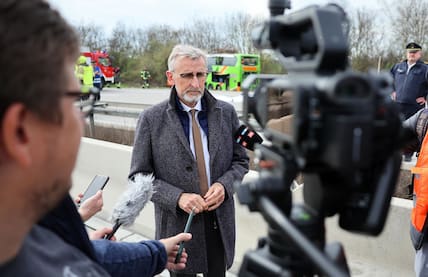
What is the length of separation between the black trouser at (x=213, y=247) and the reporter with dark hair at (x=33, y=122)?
1695 millimetres

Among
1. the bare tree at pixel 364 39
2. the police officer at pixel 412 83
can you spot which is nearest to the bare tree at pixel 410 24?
the bare tree at pixel 364 39

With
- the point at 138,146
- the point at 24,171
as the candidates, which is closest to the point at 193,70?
the point at 138,146

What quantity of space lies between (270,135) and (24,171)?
22.8 inches

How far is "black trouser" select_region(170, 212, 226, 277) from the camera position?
2725mm

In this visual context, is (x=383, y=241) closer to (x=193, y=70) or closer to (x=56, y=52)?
(x=193, y=70)

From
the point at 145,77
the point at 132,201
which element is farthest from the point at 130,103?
the point at 145,77

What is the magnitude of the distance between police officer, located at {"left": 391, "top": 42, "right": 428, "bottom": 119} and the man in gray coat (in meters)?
6.09

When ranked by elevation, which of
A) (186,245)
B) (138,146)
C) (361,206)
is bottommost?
(186,245)

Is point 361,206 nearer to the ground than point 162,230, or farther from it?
farther from it

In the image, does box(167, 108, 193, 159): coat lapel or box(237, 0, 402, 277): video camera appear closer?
box(237, 0, 402, 277): video camera

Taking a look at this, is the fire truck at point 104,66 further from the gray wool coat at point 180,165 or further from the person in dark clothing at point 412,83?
the gray wool coat at point 180,165

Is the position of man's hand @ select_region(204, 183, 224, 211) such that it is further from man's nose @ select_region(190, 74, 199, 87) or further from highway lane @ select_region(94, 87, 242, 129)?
highway lane @ select_region(94, 87, 242, 129)

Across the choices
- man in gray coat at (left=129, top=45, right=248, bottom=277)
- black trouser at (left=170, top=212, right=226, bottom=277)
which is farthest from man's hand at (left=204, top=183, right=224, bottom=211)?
black trouser at (left=170, top=212, right=226, bottom=277)

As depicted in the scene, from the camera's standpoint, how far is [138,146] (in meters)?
2.67
